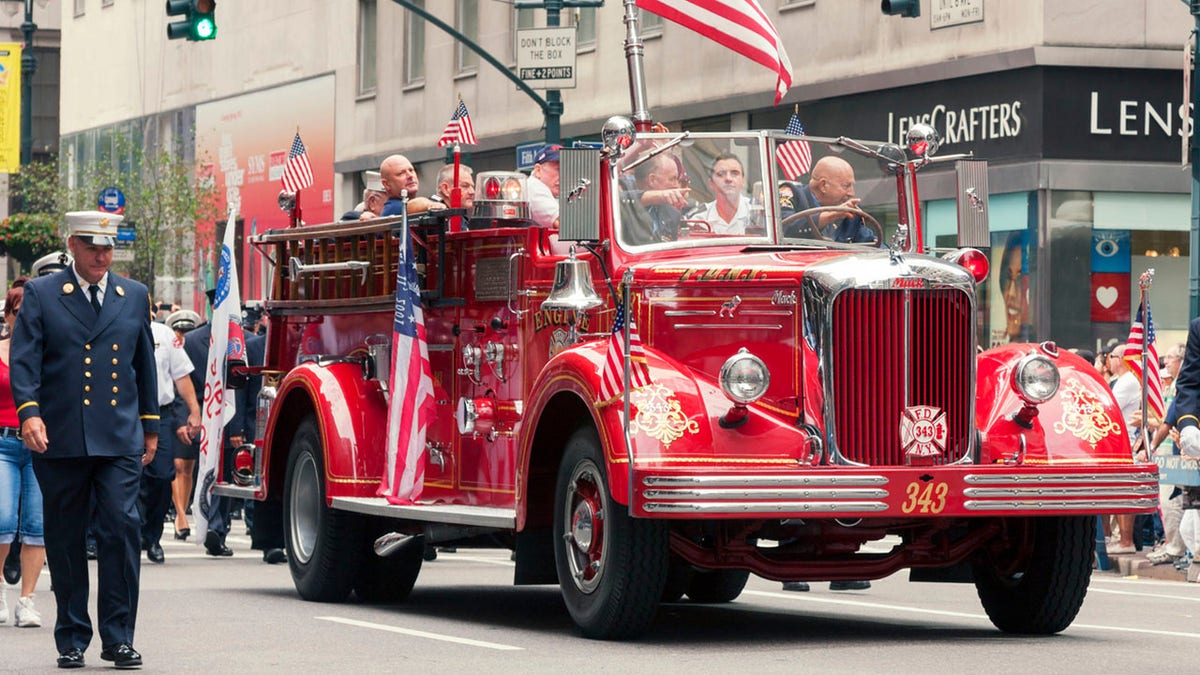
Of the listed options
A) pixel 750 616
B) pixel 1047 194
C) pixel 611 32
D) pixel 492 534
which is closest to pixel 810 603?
pixel 750 616

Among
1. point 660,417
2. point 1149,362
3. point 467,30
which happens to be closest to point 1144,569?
point 1149,362

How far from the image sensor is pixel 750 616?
1359cm

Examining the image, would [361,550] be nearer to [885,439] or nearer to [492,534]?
[492,534]

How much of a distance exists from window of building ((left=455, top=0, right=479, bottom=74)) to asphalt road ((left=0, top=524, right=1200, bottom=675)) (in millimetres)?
25447

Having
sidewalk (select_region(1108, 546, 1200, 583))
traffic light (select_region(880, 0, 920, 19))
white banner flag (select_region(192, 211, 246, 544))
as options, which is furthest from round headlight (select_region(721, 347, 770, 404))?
traffic light (select_region(880, 0, 920, 19))

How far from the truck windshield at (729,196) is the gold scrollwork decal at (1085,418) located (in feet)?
4.50

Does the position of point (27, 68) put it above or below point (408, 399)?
above

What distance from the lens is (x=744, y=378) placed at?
36.4ft

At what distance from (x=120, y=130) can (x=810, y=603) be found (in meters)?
47.0

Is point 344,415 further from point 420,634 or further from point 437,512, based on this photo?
point 420,634

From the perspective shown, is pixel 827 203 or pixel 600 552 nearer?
pixel 600 552

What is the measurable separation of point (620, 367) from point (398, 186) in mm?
4115

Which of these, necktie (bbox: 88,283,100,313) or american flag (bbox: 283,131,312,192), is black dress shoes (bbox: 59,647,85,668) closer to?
necktie (bbox: 88,283,100,313)

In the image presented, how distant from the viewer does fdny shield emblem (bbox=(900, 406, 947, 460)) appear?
37.2 ft
